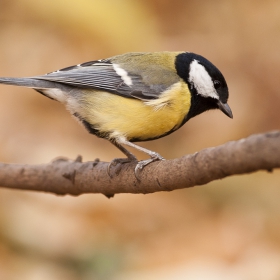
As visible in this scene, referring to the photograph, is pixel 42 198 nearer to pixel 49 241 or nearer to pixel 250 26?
pixel 49 241

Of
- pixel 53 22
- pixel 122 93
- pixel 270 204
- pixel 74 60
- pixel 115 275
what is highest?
pixel 53 22

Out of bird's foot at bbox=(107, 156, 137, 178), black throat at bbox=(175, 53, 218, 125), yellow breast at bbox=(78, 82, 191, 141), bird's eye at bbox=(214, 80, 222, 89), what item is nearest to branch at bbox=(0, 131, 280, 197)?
bird's foot at bbox=(107, 156, 137, 178)

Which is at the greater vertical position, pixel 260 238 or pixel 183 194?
pixel 183 194

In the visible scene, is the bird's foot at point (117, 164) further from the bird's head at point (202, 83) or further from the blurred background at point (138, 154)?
the blurred background at point (138, 154)

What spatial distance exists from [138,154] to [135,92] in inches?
57.7

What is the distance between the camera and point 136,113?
194 cm

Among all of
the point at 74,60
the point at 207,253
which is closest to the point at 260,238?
the point at 207,253

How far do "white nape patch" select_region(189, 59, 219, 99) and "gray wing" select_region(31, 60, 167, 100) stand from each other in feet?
0.41

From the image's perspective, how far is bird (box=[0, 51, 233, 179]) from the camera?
1941mm

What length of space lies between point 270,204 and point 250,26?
6.09 feet

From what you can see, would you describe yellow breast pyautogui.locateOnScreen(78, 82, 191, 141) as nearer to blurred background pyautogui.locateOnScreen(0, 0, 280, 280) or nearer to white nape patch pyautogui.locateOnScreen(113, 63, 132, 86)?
white nape patch pyautogui.locateOnScreen(113, 63, 132, 86)

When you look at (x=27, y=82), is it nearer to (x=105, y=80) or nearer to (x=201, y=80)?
(x=105, y=80)

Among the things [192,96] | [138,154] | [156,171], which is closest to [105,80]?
[192,96]

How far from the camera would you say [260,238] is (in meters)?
2.80
